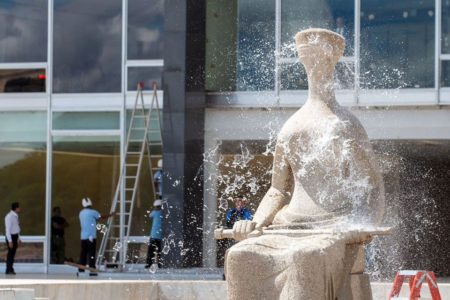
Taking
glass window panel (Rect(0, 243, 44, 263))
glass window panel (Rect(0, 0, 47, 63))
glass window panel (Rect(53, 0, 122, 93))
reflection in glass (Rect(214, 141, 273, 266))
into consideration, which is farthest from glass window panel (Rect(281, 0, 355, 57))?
glass window panel (Rect(0, 243, 44, 263))

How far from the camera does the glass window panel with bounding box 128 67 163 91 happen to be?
Result: 23.0 m

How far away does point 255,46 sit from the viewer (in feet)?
70.0

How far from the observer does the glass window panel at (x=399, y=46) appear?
20.4 meters

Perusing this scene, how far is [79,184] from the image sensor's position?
23.4 m

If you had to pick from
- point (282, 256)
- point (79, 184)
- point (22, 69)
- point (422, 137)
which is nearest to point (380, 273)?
point (422, 137)

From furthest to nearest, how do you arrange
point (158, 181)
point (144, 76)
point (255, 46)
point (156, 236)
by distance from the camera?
1. point (144, 76)
2. point (158, 181)
3. point (156, 236)
4. point (255, 46)

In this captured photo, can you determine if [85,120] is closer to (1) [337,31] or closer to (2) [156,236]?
(2) [156,236]

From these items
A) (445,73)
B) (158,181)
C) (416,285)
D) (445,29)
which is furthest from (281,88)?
(416,285)

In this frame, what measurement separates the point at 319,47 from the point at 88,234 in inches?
500

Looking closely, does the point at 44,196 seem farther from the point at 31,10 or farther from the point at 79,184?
the point at 31,10

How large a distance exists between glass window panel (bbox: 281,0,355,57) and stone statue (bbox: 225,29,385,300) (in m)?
11.1

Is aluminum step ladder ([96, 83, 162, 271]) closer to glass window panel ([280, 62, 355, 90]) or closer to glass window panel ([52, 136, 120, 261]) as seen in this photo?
glass window panel ([52, 136, 120, 261])

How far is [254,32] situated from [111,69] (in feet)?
10.5

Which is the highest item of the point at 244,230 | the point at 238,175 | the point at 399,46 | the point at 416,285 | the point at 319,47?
the point at 399,46
